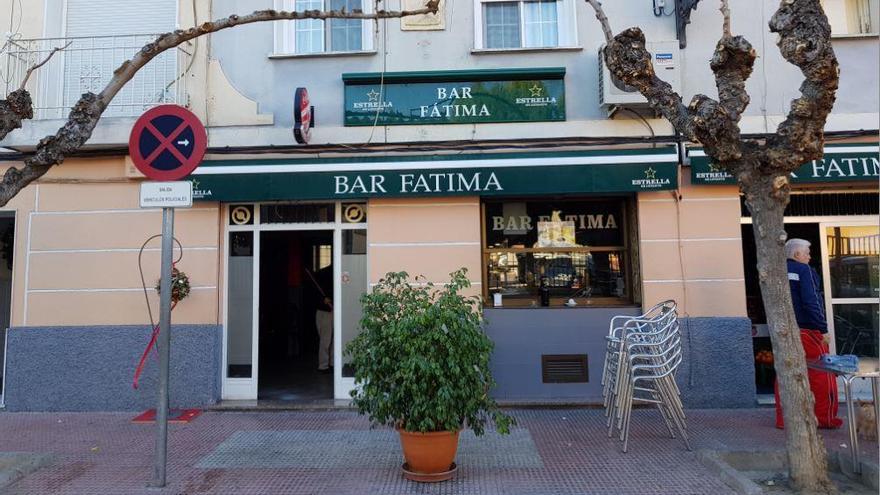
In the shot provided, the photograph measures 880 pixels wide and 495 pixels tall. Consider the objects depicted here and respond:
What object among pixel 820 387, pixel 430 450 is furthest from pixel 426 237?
pixel 820 387

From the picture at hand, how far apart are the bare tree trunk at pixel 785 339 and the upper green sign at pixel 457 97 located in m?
3.41

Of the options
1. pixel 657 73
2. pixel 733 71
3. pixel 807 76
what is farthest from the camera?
pixel 657 73

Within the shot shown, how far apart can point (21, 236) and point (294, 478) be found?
18.0 ft

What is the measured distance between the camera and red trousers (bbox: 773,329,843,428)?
636 cm

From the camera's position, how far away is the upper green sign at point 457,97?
780 cm

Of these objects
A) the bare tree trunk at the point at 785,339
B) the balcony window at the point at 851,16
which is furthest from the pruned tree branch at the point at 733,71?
the balcony window at the point at 851,16

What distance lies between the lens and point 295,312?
11859 millimetres

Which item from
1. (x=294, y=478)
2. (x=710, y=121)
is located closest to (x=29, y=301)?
(x=294, y=478)

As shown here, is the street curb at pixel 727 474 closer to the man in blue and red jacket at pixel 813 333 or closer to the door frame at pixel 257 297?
the man in blue and red jacket at pixel 813 333

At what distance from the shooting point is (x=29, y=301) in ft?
25.4

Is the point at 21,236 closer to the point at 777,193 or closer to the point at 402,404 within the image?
the point at 402,404

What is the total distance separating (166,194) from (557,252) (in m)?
5.02

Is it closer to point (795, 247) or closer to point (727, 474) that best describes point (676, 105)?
point (795, 247)

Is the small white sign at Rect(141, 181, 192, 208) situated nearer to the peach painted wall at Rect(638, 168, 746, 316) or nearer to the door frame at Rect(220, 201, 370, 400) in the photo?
the door frame at Rect(220, 201, 370, 400)
